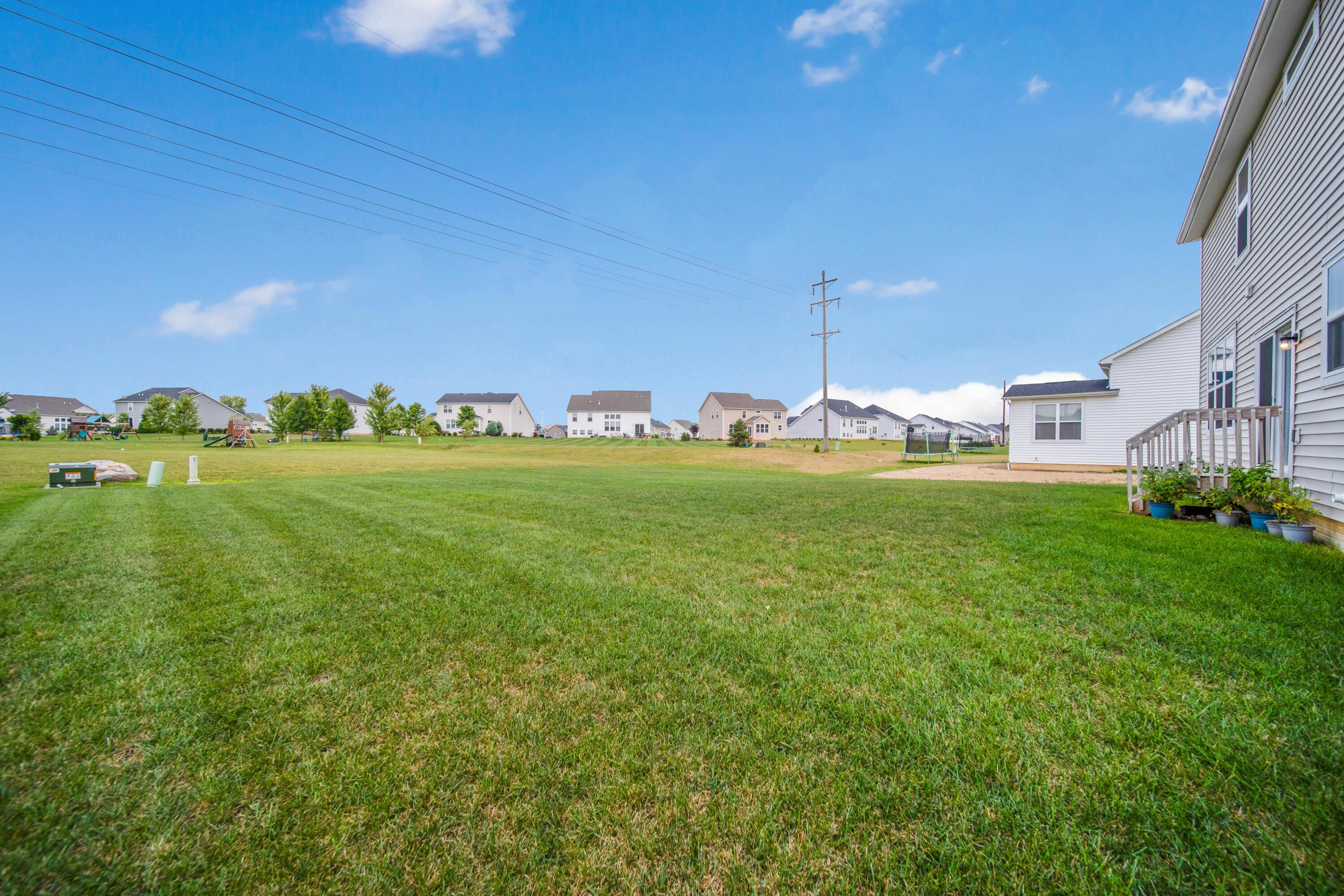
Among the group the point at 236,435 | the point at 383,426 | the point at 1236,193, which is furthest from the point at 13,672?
the point at 383,426

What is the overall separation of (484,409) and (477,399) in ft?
8.06

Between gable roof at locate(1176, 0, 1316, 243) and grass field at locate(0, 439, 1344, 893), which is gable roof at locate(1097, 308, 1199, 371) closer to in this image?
gable roof at locate(1176, 0, 1316, 243)

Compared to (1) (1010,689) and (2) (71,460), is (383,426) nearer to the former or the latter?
(2) (71,460)

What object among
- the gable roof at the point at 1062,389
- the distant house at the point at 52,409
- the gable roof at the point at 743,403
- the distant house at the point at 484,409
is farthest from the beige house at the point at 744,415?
the distant house at the point at 52,409

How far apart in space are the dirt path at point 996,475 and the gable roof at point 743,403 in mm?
53245

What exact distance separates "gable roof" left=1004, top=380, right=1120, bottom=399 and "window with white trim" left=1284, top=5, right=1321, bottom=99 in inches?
551

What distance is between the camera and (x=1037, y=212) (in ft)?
72.5

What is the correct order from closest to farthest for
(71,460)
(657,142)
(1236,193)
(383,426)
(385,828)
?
1. (385,828)
2. (1236,193)
3. (71,460)
4. (657,142)
5. (383,426)

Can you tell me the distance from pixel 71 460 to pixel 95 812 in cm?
3001

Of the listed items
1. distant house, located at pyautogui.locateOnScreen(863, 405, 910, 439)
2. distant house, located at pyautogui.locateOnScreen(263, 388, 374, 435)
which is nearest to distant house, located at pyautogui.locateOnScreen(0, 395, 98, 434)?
distant house, located at pyautogui.locateOnScreen(263, 388, 374, 435)

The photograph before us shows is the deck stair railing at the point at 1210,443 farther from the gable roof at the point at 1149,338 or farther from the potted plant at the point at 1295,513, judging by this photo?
the gable roof at the point at 1149,338

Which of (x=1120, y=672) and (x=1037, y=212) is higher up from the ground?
(x=1037, y=212)

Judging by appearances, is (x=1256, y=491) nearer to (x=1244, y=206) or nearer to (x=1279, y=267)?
(x=1279, y=267)

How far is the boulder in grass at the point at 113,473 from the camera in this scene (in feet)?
50.1
